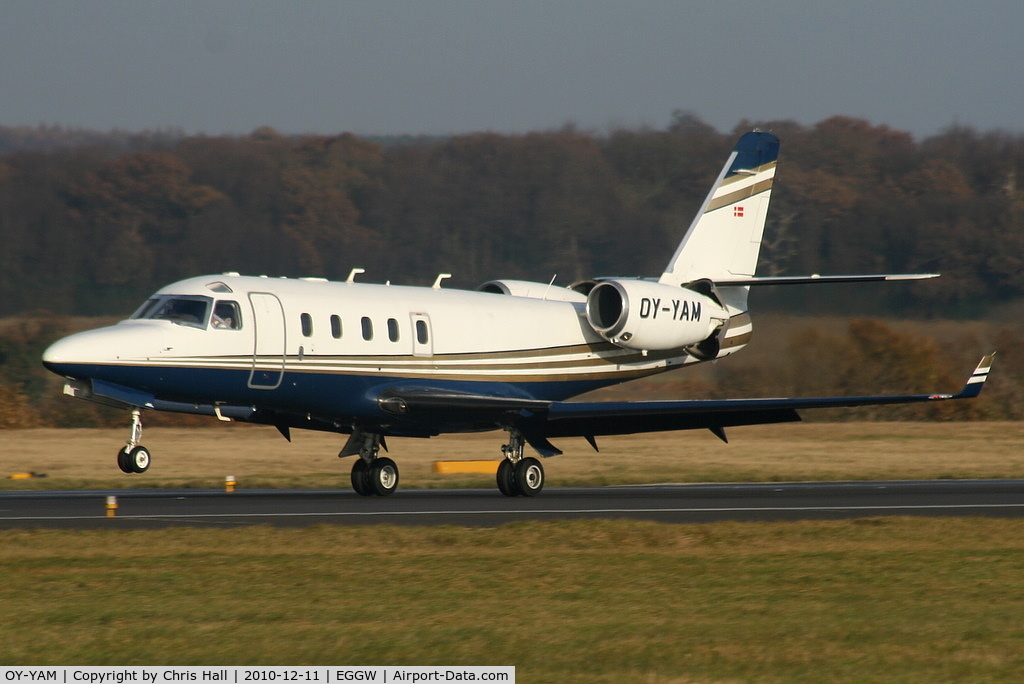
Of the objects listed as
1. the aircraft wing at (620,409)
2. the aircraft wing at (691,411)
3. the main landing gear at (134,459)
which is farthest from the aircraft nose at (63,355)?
the aircraft wing at (691,411)

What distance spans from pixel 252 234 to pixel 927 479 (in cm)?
3602

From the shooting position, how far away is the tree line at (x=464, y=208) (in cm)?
4991

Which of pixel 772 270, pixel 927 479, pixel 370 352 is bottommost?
pixel 927 479

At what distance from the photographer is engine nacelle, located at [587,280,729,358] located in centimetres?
2281

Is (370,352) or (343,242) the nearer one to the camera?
(370,352)

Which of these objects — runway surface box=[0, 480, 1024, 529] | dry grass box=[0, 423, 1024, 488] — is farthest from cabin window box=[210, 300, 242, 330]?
dry grass box=[0, 423, 1024, 488]

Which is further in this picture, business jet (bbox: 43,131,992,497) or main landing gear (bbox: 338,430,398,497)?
main landing gear (bbox: 338,430,398,497)

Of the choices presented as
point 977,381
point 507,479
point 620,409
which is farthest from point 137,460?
point 977,381

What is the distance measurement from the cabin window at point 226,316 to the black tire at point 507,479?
200 inches

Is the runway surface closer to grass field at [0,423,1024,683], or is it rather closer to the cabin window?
grass field at [0,423,1024,683]

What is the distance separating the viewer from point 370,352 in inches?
790

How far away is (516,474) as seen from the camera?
21172 millimetres

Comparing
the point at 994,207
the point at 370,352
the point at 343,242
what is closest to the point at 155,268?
the point at 343,242

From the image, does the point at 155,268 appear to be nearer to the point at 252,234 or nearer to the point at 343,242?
the point at 252,234
